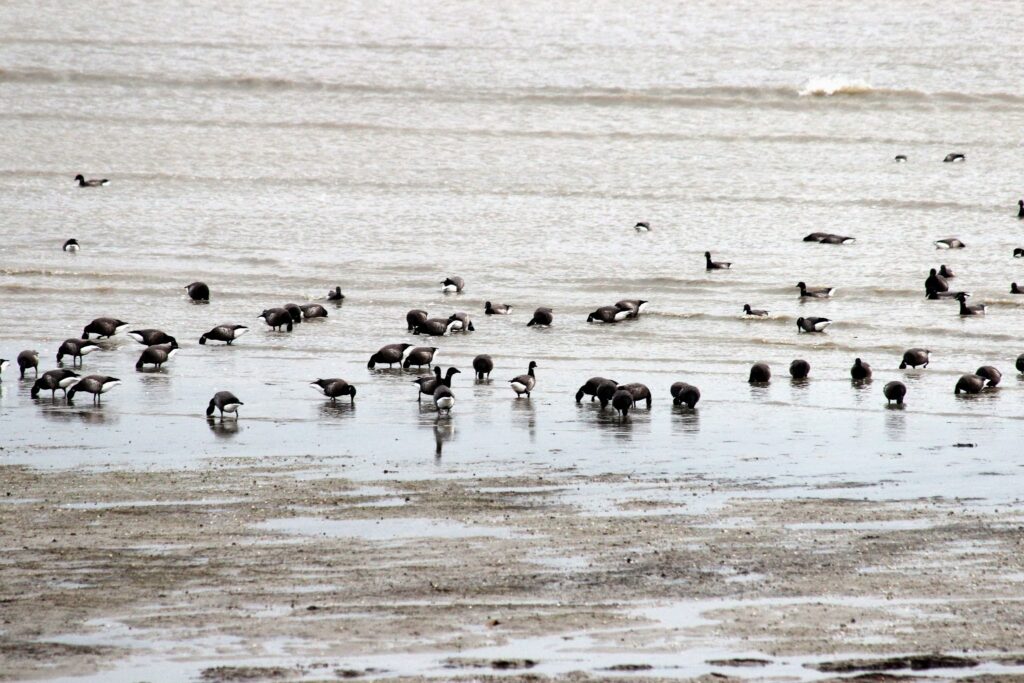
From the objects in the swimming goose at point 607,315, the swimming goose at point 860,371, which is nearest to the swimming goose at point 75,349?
the swimming goose at point 607,315

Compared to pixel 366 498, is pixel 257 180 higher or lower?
higher

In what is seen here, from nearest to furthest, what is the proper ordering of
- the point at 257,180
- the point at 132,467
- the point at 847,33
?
the point at 132,467 < the point at 257,180 < the point at 847,33

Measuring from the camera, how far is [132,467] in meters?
13.6

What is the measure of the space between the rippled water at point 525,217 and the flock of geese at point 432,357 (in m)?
0.27

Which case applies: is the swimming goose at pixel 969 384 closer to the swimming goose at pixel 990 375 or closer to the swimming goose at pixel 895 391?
the swimming goose at pixel 990 375

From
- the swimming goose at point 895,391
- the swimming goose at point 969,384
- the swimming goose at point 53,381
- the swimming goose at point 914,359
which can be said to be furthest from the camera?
the swimming goose at point 914,359

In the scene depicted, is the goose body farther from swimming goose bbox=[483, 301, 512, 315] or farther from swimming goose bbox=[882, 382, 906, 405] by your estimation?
swimming goose bbox=[882, 382, 906, 405]

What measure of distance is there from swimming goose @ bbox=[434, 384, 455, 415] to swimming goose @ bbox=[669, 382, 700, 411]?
8.84ft

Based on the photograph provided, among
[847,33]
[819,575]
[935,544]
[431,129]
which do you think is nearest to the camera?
[819,575]

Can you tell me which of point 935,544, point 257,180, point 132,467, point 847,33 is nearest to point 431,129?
point 257,180

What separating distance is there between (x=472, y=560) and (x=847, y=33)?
6343cm

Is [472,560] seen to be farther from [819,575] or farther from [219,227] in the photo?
[219,227]

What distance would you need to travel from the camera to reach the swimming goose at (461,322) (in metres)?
24.2

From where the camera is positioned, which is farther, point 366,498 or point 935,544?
point 366,498
